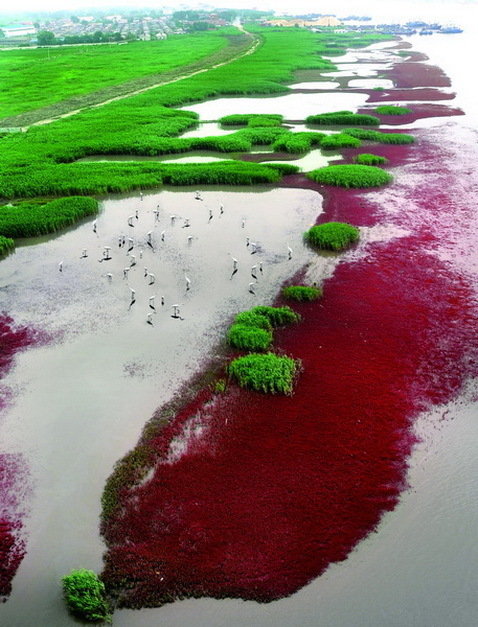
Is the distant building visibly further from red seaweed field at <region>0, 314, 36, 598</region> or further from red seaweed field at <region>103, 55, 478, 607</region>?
red seaweed field at <region>0, 314, 36, 598</region>

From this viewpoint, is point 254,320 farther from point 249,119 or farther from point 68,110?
point 68,110

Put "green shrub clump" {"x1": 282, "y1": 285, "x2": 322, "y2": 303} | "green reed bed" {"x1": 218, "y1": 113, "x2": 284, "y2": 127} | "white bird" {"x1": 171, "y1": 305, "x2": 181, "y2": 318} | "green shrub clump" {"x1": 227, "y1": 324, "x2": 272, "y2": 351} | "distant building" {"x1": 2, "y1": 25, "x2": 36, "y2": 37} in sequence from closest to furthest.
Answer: "green shrub clump" {"x1": 227, "y1": 324, "x2": 272, "y2": 351}, "white bird" {"x1": 171, "y1": 305, "x2": 181, "y2": 318}, "green shrub clump" {"x1": 282, "y1": 285, "x2": 322, "y2": 303}, "green reed bed" {"x1": 218, "y1": 113, "x2": 284, "y2": 127}, "distant building" {"x1": 2, "y1": 25, "x2": 36, "y2": 37}

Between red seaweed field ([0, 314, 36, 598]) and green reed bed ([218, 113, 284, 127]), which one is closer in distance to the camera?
red seaweed field ([0, 314, 36, 598])

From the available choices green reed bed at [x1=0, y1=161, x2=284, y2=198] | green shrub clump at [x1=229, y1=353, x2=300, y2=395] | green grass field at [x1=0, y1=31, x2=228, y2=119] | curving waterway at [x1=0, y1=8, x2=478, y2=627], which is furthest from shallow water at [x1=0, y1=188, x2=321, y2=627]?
green grass field at [x1=0, y1=31, x2=228, y2=119]

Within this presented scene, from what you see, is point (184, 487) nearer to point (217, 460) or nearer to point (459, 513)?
point (217, 460)

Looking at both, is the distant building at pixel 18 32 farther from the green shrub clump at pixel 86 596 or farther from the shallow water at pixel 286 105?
the green shrub clump at pixel 86 596

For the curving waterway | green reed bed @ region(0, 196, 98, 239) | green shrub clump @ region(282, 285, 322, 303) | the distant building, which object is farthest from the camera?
the distant building

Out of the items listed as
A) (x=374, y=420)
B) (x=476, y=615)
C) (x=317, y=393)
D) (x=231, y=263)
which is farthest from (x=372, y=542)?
(x=231, y=263)
